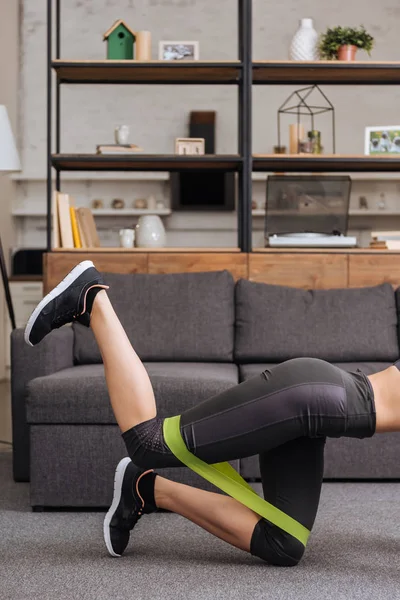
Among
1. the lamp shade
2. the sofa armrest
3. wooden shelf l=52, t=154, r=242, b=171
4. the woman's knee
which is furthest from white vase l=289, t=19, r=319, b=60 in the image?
the woman's knee

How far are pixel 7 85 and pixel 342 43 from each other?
13.0ft

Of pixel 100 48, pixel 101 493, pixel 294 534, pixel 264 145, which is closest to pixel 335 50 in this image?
pixel 101 493

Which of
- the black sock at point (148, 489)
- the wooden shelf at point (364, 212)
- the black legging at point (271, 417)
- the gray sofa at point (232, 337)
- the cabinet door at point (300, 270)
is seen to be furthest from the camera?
the wooden shelf at point (364, 212)

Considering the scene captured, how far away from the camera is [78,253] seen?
417 cm

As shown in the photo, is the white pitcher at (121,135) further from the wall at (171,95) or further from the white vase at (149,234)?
the wall at (171,95)

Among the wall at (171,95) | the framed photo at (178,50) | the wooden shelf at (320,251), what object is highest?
the wall at (171,95)

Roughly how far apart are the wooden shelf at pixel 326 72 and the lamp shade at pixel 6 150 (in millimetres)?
1316

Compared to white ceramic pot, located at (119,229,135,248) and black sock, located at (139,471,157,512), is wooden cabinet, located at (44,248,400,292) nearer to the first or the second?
white ceramic pot, located at (119,229,135,248)

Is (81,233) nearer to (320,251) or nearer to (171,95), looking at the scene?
(320,251)

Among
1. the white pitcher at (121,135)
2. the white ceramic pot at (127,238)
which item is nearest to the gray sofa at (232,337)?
the white ceramic pot at (127,238)

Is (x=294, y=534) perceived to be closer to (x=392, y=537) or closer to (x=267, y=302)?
(x=392, y=537)

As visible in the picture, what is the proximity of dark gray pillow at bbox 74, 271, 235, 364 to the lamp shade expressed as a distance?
932mm

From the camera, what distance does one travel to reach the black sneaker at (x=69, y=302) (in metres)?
2.03

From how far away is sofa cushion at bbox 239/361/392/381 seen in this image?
329 cm
